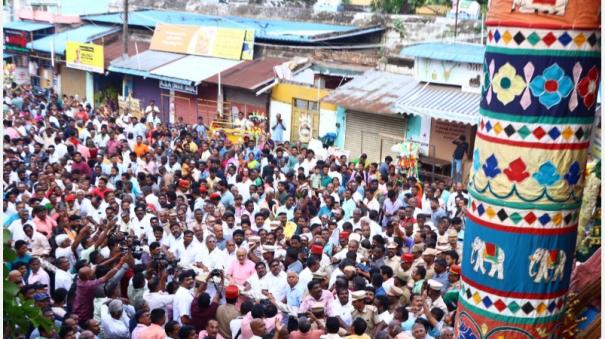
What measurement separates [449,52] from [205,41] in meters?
9.22

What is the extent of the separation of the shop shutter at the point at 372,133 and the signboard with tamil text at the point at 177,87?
5729 millimetres

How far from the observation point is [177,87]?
22.1 m

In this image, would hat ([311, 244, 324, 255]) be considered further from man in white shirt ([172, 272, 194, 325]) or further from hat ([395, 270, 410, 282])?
man in white shirt ([172, 272, 194, 325])

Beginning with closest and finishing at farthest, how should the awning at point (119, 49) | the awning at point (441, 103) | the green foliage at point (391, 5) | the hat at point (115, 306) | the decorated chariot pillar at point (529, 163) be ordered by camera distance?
the decorated chariot pillar at point (529, 163) < the hat at point (115, 306) < the awning at point (441, 103) < the green foliage at point (391, 5) < the awning at point (119, 49)

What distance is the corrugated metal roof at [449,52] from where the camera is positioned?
14836 mm

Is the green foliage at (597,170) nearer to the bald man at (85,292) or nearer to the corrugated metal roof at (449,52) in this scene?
the bald man at (85,292)

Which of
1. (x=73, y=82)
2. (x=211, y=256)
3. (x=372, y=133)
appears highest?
(x=211, y=256)

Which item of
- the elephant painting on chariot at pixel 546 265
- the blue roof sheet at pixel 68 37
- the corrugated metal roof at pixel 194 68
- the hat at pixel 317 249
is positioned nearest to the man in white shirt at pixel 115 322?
the hat at pixel 317 249

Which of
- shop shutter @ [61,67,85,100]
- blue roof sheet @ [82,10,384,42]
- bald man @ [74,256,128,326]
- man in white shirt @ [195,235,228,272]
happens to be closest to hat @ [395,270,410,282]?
man in white shirt @ [195,235,228,272]

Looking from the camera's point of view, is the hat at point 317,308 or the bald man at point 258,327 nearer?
the bald man at point 258,327

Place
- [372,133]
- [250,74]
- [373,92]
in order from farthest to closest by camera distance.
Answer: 1. [250,74]
2. [372,133]
3. [373,92]

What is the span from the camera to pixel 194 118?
22.3 metres

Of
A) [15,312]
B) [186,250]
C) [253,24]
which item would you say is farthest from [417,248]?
[253,24]

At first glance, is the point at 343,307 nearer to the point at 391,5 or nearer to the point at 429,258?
the point at 429,258
